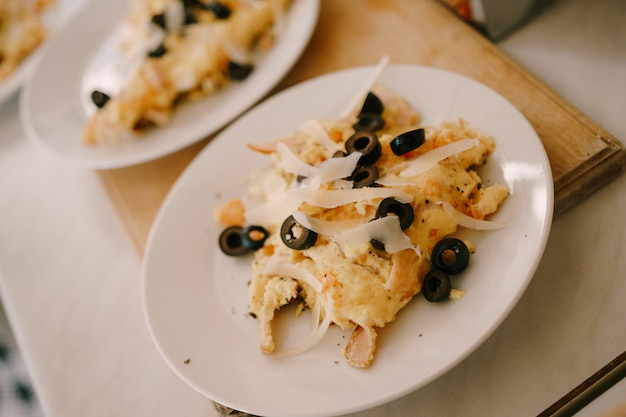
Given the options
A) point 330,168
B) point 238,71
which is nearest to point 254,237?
point 330,168

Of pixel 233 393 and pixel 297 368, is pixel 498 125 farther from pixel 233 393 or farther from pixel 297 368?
pixel 233 393

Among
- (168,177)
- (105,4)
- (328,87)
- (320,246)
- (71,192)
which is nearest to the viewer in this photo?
(320,246)

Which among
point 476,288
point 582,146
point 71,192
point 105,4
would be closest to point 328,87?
A: point 582,146

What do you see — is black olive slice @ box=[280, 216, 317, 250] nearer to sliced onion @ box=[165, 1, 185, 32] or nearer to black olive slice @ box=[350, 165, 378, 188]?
black olive slice @ box=[350, 165, 378, 188]

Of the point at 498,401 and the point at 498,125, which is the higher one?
the point at 498,125

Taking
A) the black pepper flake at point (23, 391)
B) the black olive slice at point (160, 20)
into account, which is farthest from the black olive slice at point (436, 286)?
the black pepper flake at point (23, 391)
